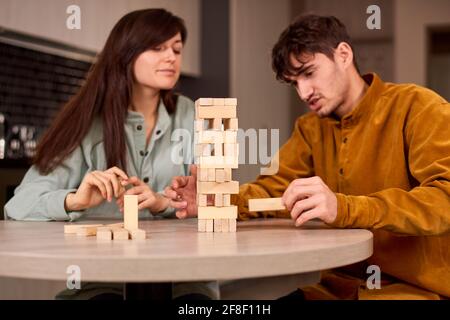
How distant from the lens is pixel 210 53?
4363mm

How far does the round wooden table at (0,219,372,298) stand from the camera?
1005 millimetres

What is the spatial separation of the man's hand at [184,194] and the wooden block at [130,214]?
0.93 ft

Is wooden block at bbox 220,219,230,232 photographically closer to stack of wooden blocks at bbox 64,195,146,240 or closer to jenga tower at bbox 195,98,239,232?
jenga tower at bbox 195,98,239,232

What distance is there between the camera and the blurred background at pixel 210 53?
→ 297 centimetres

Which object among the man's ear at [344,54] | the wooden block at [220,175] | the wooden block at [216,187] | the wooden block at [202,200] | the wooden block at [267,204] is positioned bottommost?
the wooden block at [267,204]

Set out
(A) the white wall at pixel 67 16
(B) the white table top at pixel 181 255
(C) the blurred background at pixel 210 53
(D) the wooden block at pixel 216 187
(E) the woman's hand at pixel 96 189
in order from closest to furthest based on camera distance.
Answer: (B) the white table top at pixel 181 255 < (D) the wooden block at pixel 216 187 < (E) the woman's hand at pixel 96 189 < (A) the white wall at pixel 67 16 < (C) the blurred background at pixel 210 53

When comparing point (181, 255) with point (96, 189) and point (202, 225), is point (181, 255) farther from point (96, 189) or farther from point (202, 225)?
point (96, 189)

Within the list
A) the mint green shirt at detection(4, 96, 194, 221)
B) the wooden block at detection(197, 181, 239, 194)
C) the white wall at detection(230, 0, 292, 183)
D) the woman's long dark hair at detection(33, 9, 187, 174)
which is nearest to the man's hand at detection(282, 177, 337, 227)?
the wooden block at detection(197, 181, 239, 194)

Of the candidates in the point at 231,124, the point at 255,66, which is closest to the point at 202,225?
the point at 231,124

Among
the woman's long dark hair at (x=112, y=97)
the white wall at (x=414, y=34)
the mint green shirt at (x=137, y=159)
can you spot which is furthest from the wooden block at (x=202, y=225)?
the white wall at (x=414, y=34)

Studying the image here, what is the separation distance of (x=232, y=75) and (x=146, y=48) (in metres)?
2.32

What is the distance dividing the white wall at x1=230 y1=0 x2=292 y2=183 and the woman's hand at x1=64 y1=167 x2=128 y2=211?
8.89 feet

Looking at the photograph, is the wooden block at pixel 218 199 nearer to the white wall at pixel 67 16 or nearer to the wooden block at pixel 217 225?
the wooden block at pixel 217 225
